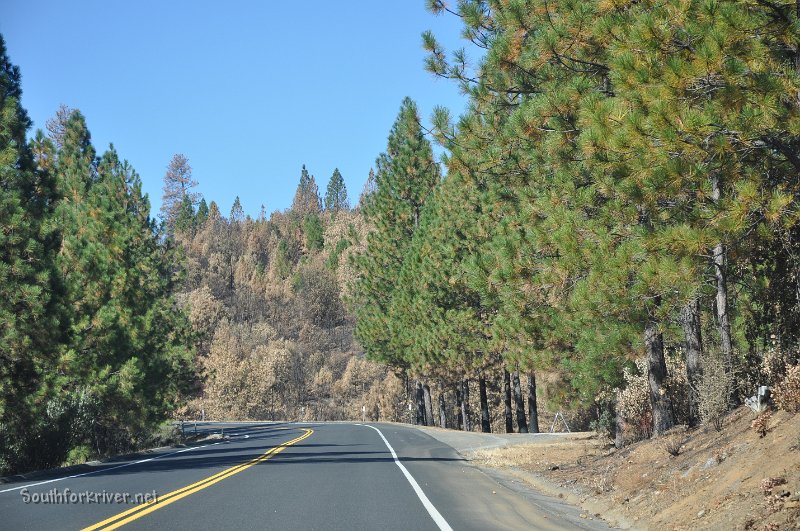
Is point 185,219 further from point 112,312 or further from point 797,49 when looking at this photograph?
point 797,49

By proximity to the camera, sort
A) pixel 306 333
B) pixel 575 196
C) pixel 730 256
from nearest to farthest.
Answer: pixel 730 256 → pixel 575 196 → pixel 306 333

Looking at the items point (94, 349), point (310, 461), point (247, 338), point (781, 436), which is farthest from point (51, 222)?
point (247, 338)

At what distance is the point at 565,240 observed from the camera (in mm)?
12070

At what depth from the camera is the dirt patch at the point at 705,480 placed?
768 centimetres

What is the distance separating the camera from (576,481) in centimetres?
1441

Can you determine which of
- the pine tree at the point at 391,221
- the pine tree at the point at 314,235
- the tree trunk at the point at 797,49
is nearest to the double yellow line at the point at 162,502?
the tree trunk at the point at 797,49

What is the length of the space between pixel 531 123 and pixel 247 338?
83.1 m

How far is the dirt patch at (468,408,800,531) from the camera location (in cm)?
768

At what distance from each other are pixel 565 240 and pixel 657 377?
4.27 meters

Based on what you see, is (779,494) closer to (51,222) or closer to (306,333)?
(51,222)

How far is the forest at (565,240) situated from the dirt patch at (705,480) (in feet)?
2.30

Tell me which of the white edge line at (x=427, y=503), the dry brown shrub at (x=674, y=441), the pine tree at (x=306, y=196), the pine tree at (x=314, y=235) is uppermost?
the pine tree at (x=306, y=196)

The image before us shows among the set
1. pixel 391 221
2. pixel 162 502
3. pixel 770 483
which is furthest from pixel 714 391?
pixel 391 221

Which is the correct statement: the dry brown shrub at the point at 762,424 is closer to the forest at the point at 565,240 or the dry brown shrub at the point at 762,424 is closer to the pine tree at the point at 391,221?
the forest at the point at 565,240
